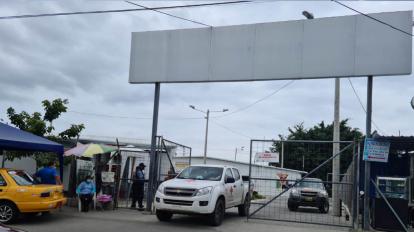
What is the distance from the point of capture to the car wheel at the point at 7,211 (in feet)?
42.7

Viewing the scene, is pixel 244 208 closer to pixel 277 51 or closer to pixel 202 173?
pixel 202 173

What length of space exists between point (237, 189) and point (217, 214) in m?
2.08

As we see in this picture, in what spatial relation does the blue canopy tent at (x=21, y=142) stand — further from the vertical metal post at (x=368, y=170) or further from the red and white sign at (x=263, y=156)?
the vertical metal post at (x=368, y=170)

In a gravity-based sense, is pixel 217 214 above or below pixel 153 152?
below

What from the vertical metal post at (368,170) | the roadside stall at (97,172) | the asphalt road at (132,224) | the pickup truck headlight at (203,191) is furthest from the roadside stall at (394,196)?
the roadside stall at (97,172)

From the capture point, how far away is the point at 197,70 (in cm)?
1712

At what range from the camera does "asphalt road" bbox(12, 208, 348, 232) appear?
1287 cm

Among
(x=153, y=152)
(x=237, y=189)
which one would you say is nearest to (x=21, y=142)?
(x=153, y=152)

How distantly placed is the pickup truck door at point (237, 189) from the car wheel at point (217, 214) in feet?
4.35

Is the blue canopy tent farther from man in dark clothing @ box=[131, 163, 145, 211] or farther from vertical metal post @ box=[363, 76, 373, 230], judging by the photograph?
vertical metal post @ box=[363, 76, 373, 230]

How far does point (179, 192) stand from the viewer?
1353cm

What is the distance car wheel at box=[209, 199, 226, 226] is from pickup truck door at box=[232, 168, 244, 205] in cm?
133

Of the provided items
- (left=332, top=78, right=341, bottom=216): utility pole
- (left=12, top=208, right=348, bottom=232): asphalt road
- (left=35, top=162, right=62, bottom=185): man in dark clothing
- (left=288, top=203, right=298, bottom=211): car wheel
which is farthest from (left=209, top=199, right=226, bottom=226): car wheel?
(left=288, top=203, right=298, bottom=211): car wheel

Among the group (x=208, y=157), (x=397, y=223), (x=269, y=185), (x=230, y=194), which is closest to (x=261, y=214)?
(x=269, y=185)
